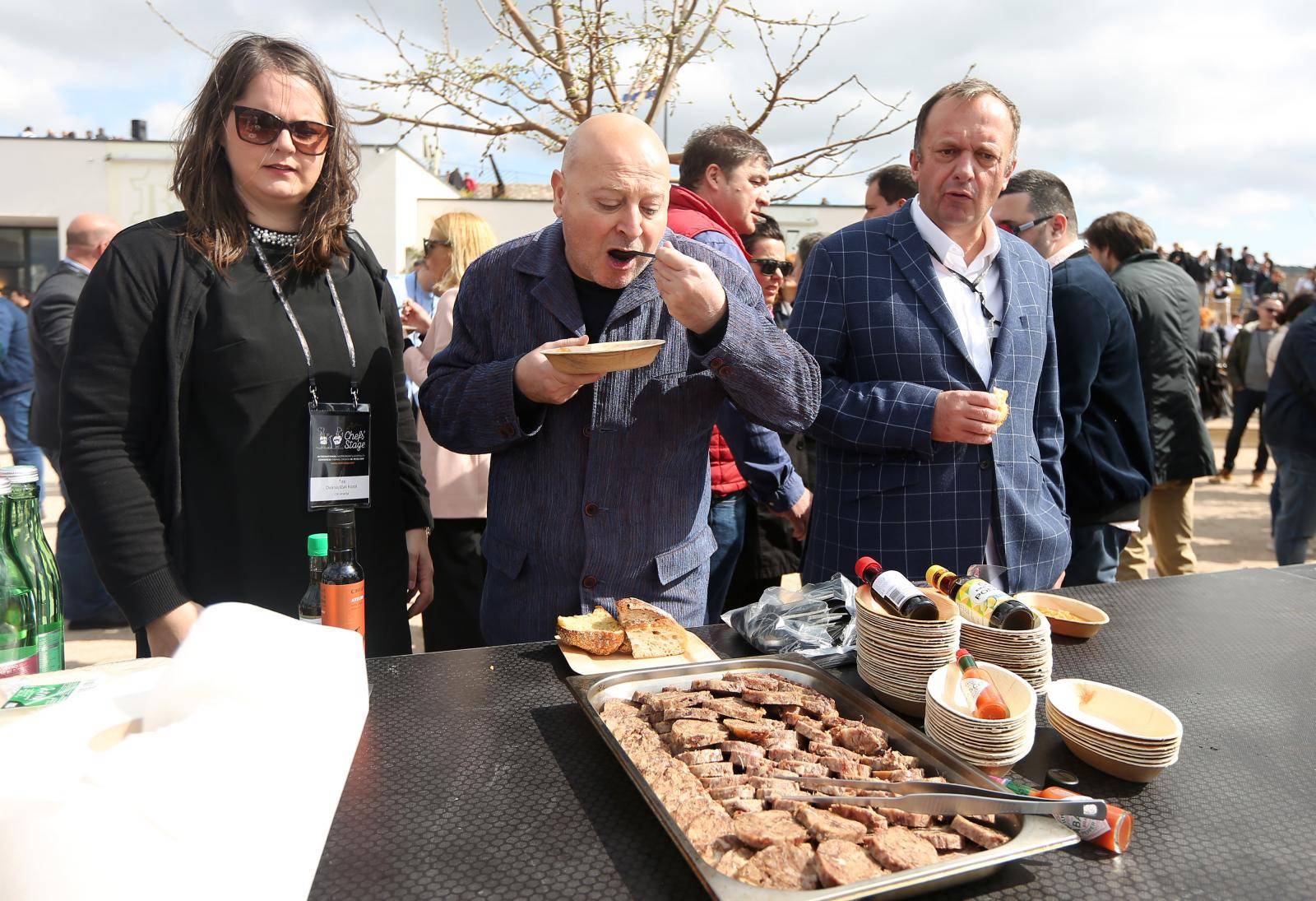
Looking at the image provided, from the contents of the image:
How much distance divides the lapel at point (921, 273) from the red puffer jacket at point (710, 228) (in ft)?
1.34

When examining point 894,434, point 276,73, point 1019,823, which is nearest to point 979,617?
point 1019,823

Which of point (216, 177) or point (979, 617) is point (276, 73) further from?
point (979, 617)

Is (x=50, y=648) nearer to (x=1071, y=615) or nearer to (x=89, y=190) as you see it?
(x=1071, y=615)

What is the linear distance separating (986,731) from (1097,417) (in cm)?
237

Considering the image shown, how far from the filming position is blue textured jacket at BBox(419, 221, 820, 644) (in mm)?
1839

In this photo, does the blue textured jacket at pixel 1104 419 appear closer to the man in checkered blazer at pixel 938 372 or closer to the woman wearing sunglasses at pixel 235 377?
the man in checkered blazer at pixel 938 372

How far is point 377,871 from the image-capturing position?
957mm

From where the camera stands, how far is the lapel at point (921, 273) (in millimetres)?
2277

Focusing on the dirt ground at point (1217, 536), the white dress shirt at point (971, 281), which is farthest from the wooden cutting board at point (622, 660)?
the dirt ground at point (1217, 536)

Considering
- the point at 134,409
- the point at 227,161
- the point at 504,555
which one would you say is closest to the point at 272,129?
the point at 227,161

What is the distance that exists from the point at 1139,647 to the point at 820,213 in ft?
67.0

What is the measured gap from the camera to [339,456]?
1894 millimetres

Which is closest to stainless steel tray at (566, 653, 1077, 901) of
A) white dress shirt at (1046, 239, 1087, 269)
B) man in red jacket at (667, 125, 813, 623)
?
man in red jacket at (667, 125, 813, 623)

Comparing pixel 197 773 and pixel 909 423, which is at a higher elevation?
pixel 909 423
